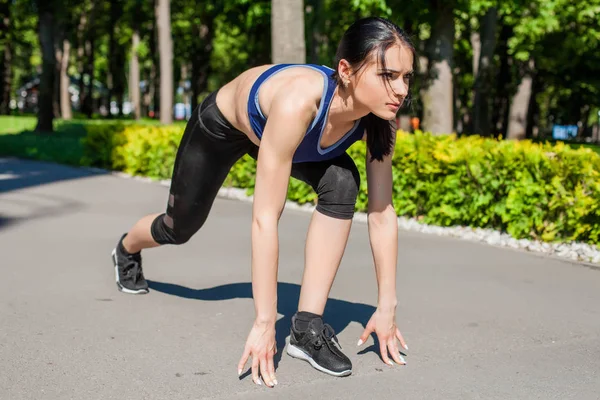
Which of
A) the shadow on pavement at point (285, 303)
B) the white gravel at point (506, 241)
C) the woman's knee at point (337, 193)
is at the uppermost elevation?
the woman's knee at point (337, 193)

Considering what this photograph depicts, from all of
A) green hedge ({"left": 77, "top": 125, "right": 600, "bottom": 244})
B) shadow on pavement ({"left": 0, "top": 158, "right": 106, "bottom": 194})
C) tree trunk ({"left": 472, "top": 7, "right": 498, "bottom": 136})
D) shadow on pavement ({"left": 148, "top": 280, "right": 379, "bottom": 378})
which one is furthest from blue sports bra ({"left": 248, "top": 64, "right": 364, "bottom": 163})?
tree trunk ({"left": 472, "top": 7, "right": 498, "bottom": 136})

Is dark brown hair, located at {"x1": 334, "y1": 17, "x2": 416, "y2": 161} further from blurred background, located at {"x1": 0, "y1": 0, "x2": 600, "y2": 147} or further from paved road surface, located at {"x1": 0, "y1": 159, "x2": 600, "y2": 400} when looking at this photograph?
paved road surface, located at {"x1": 0, "y1": 159, "x2": 600, "y2": 400}

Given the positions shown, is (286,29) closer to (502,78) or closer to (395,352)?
(395,352)

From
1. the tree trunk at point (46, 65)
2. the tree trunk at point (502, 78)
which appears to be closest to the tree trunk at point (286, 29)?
the tree trunk at point (46, 65)

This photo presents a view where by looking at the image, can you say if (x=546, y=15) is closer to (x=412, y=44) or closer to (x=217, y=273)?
(x=217, y=273)

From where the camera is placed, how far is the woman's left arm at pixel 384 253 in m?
3.75

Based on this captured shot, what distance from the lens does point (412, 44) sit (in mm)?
3373

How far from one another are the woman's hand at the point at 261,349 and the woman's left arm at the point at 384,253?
57 centimetres

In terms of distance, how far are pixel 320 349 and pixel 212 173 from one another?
3.44 ft

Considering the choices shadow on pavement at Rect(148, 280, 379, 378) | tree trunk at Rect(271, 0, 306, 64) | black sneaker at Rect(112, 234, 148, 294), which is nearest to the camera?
shadow on pavement at Rect(148, 280, 379, 378)

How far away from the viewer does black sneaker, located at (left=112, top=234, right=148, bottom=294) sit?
502 cm

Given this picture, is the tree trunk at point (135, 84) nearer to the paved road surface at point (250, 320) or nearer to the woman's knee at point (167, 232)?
the paved road surface at point (250, 320)

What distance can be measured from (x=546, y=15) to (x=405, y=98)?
17.3 metres

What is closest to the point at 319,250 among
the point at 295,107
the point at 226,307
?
the point at 295,107
